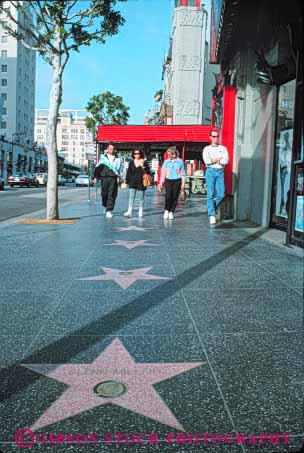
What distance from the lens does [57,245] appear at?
7219 mm

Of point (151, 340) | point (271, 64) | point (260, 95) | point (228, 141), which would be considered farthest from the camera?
point (228, 141)

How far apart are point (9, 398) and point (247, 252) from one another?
196 inches

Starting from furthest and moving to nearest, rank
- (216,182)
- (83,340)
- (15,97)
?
1. (15,97)
2. (216,182)
3. (83,340)

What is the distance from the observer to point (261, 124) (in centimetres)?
1038

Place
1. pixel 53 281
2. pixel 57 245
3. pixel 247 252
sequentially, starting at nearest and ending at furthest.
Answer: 1. pixel 53 281
2. pixel 247 252
3. pixel 57 245

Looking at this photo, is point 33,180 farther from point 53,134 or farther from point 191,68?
point 53,134

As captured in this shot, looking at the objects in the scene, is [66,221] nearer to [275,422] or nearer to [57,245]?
[57,245]

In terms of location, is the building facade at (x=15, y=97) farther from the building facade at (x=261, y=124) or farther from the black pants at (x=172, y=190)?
the building facade at (x=261, y=124)

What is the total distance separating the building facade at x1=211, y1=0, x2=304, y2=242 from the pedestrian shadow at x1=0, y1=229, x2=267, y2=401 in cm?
317

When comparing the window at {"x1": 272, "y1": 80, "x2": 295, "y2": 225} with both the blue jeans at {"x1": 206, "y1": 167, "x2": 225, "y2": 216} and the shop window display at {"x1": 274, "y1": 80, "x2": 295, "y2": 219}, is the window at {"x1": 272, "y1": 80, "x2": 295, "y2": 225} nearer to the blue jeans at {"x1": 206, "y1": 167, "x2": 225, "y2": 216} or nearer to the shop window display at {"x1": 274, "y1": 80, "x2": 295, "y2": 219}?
the shop window display at {"x1": 274, "y1": 80, "x2": 295, "y2": 219}

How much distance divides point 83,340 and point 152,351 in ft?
1.59

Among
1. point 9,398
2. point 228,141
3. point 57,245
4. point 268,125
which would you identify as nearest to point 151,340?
point 9,398

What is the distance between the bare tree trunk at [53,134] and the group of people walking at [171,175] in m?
1.92

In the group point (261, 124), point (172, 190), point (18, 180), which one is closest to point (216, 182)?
point (172, 190)
